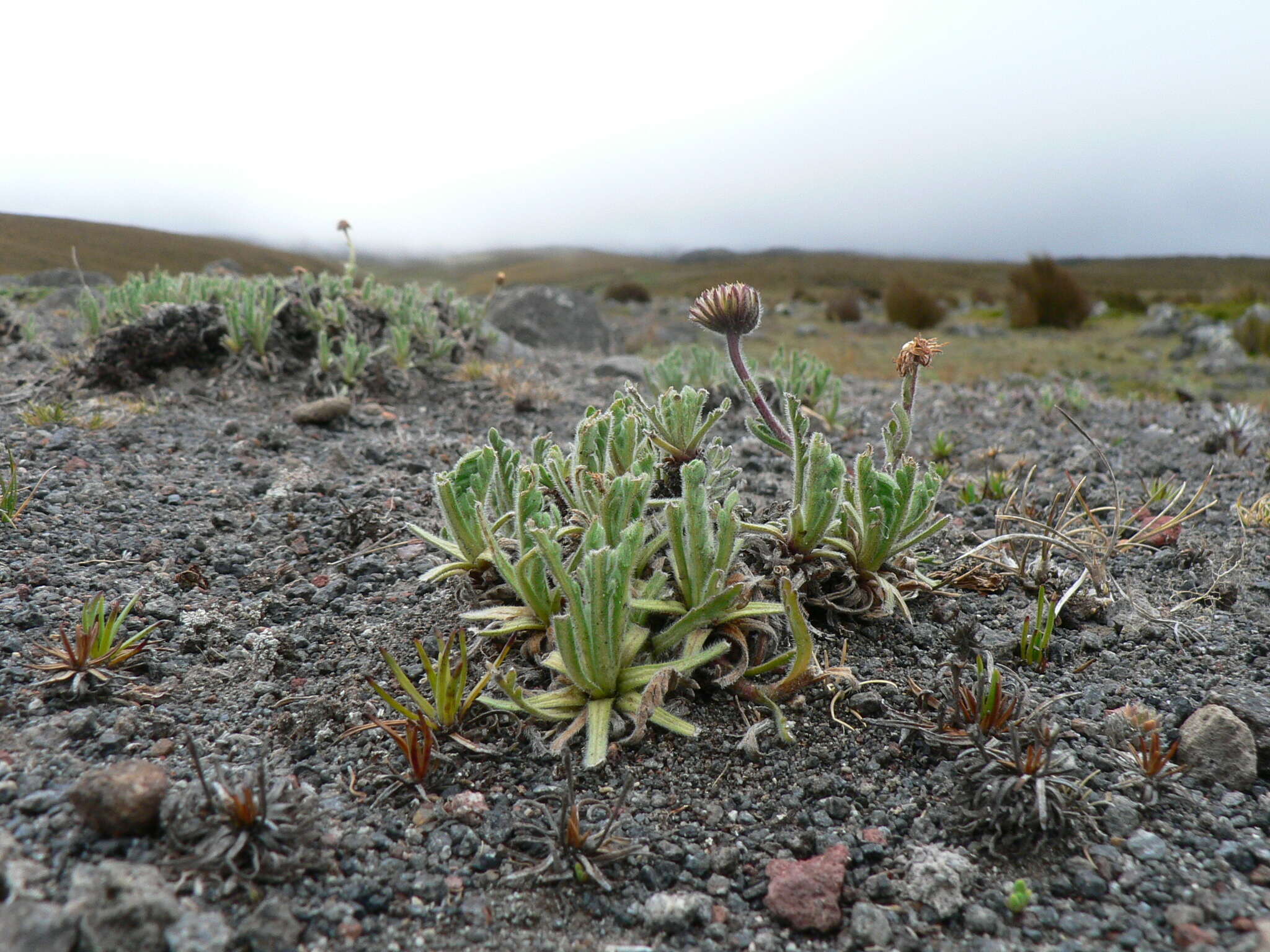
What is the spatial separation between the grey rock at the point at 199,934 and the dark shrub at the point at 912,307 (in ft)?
66.9

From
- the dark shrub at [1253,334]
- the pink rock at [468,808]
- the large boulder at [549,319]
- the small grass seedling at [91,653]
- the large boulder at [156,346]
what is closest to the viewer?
the pink rock at [468,808]

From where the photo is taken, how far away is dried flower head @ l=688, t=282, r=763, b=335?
2.49 meters

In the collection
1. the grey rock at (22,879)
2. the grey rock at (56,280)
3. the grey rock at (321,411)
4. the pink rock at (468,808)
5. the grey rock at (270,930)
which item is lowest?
the pink rock at (468,808)

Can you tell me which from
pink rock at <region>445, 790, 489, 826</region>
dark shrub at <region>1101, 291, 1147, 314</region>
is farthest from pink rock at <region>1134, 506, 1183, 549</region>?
dark shrub at <region>1101, 291, 1147, 314</region>

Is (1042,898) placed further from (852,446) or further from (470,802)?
(852,446)

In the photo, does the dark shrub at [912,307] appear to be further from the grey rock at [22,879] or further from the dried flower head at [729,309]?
the grey rock at [22,879]

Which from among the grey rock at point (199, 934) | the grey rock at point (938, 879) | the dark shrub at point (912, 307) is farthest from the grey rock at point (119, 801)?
the dark shrub at point (912, 307)

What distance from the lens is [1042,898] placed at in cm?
153

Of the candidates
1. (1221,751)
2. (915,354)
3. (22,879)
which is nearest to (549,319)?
(915,354)

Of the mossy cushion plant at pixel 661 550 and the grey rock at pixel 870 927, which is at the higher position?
the mossy cushion plant at pixel 661 550

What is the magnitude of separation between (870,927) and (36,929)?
139cm

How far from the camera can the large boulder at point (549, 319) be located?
9844mm

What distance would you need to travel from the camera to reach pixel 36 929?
125 cm

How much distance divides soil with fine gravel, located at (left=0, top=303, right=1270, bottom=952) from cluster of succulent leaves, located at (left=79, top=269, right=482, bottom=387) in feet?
5.49
